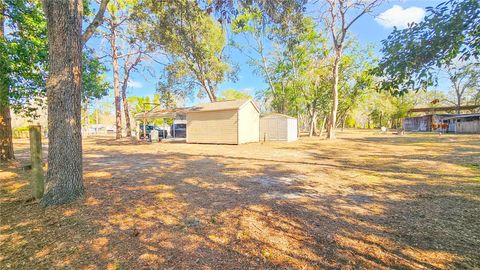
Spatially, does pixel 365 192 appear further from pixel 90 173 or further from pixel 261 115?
pixel 261 115

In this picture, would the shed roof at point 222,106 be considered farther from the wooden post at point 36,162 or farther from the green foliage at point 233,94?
the green foliage at point 233,94

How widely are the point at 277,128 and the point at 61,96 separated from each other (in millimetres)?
18379

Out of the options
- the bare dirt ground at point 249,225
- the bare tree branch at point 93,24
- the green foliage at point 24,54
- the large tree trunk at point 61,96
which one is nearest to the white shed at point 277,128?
the bare dirt ground at point 249,225

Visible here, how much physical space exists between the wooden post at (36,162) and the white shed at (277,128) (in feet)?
58.6

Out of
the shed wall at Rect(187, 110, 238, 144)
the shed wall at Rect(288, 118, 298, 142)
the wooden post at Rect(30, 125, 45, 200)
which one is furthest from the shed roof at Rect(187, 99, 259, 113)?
the wooden post at Rect(30, 125, 45, 200)

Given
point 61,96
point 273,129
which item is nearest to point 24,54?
point 61,96

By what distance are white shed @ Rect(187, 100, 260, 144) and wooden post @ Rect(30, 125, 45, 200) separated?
1352 cm

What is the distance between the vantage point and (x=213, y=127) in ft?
60.4

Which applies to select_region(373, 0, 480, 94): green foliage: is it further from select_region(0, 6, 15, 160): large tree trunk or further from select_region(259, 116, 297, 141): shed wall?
select_region(259, 116, 297, 141): shed wall

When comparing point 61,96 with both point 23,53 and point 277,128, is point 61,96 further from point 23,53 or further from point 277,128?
point 277,128

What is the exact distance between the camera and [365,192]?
4.87 meters

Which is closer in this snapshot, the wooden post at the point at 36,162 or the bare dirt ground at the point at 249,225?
the bare dirt ground at the point at 249,225

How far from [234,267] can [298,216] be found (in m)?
1.63

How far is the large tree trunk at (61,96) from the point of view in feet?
12.9
